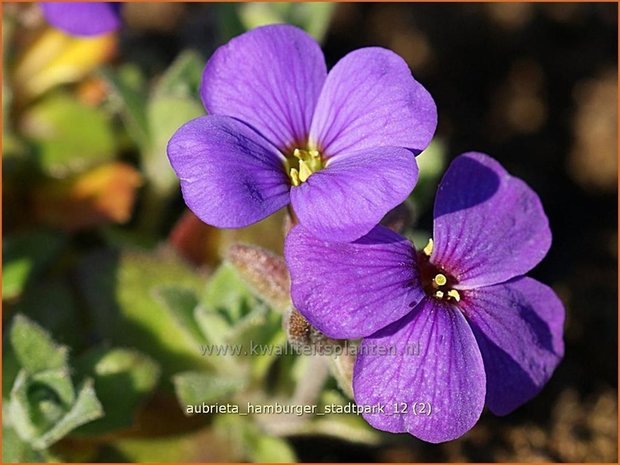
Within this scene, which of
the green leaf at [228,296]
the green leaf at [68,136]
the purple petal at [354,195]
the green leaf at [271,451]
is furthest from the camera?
the green leaf at [68,136]

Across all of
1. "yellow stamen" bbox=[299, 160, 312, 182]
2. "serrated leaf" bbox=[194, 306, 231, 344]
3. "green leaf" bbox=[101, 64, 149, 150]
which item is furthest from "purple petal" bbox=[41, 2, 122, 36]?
"yellow stamen" bbox=[299, 160, 312, 182]

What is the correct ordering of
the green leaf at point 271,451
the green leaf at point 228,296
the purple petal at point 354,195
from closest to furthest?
the purple petal at point 354,195, the green leaf at point 228,296, the green leaf at point 271,451

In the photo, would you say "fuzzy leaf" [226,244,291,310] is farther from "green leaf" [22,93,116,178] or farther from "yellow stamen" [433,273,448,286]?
"green leaf" [22,93,116,178]

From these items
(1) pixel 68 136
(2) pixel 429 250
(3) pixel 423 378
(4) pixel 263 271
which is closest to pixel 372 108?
(2) pixel 429 250

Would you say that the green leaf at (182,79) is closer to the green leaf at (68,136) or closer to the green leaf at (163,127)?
the green leaf at (163,127)

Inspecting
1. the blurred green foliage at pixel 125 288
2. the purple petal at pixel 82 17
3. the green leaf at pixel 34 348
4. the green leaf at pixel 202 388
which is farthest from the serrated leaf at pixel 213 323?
the purple petal at pixel 82 17

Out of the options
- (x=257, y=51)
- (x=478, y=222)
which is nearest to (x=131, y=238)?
(x=257, y=51)

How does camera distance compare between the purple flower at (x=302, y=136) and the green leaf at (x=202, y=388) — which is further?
the green leaf at (x=202, y=388)
